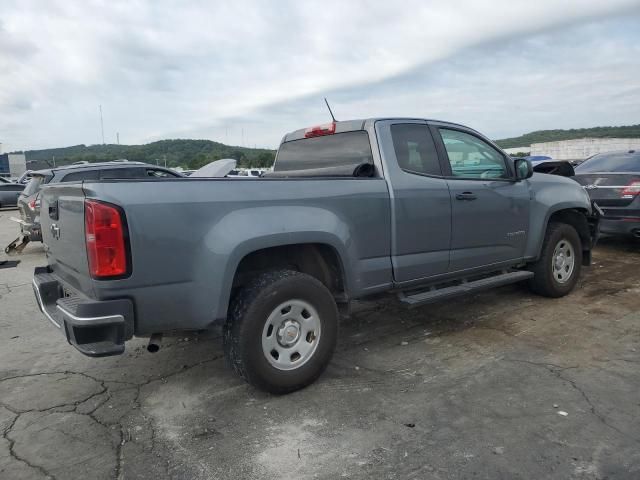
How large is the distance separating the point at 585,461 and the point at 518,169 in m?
3.15

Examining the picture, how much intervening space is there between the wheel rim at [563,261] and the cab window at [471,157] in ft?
3.94

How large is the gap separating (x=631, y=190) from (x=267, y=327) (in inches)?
262

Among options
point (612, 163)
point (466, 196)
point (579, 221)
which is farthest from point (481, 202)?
point (612, 163)

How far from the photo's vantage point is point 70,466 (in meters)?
2.67

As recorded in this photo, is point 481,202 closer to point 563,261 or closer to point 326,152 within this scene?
point 326,152

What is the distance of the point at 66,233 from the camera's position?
127 inches

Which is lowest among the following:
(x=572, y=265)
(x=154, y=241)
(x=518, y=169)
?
(x=572, y=265)

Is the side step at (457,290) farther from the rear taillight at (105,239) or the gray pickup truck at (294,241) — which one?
the rear taillight at (105,239)

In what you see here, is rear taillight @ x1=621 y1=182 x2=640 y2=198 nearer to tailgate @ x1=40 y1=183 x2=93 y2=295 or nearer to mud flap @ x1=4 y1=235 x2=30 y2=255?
tailgate @ x1=40 y1=183 x2=93 y2=295

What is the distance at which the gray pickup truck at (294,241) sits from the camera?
9.29 feet

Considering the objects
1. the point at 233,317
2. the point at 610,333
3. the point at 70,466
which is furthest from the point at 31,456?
the point at 610,333

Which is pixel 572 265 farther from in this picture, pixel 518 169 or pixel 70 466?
pixel 70 466

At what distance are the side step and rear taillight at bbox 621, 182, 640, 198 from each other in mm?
3488

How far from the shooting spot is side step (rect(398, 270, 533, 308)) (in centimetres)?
411
